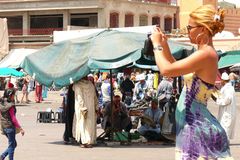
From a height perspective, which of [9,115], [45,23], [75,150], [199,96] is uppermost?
[45,23]

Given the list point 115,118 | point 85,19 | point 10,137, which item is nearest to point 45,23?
point 85,19

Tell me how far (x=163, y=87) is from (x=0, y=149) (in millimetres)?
9038

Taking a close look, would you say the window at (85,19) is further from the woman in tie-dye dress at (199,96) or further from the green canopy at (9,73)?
the woman in tie-dye dress at (199,96)

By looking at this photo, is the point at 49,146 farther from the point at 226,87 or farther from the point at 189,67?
the point at 189,67

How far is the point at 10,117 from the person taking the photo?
1071cm

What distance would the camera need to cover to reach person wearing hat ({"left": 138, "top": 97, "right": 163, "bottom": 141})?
1560cm

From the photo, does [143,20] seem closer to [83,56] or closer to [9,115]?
[83,56]

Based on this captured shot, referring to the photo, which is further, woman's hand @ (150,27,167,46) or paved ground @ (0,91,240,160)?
paved ground @ (0,91,240,160)

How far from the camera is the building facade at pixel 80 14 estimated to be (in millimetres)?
61375

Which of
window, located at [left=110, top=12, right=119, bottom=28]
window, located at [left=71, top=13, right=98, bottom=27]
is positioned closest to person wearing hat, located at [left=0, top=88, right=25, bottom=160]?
window, located at [left=110, top=12, right=119, bottom=28]

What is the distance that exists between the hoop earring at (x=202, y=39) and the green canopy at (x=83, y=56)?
902cm

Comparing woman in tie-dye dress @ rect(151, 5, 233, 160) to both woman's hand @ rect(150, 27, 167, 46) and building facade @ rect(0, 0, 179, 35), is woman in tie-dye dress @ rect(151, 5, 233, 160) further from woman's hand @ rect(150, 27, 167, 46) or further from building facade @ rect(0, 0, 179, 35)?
building facade @ rect(0, 0, 179, 35)

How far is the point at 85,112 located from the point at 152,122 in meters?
1.92

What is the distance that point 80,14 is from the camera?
63750 mm
